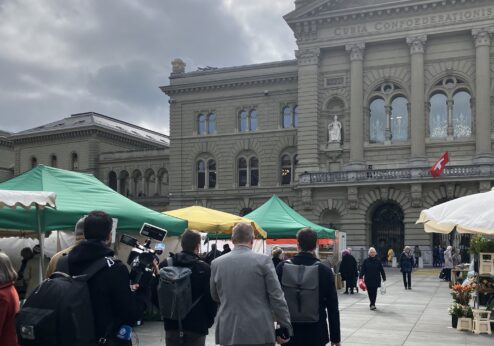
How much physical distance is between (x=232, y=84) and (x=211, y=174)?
844 centimetres

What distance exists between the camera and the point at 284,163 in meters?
54.8

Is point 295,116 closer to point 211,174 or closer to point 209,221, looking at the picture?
point 211,174

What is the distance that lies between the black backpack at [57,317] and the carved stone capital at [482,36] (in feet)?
144

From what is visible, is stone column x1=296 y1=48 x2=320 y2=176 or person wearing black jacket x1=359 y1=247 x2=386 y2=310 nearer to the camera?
person wearing black jacket x1=359 y1=247 x2=386 y2=310

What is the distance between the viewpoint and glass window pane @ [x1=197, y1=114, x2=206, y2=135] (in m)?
58.0

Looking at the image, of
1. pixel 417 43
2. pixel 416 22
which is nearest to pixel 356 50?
pixel 417 43

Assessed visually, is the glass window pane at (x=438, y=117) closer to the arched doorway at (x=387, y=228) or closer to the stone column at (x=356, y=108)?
the stone column at (x=356, y=108)

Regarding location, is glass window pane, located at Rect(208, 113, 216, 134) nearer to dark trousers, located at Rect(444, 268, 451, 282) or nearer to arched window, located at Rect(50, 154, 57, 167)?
arched window, located at Rect(50, 154, 57, 167)

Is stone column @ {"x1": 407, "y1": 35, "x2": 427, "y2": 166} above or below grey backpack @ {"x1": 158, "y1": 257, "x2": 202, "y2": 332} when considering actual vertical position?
above

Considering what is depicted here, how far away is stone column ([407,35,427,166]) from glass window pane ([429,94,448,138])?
3.62ft

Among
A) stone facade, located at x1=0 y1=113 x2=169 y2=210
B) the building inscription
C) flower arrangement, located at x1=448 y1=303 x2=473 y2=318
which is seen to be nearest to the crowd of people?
flower arrangement, located at x1=448 y1=303 x2=473 y2=318

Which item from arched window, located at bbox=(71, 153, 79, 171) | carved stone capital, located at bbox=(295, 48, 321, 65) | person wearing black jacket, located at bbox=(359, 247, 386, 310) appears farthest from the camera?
arched window, located at bbox=(71, 153, 79, 171)

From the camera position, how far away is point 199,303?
6980 mm

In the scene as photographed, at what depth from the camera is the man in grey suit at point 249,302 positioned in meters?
6.18
